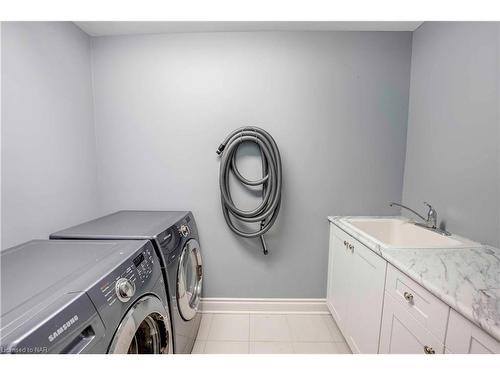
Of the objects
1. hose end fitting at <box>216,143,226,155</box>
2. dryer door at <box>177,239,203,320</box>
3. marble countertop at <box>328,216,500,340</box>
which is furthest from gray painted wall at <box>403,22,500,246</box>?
dryer door at <box>177,239,203,320</box>

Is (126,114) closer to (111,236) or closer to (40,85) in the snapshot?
(40,85)

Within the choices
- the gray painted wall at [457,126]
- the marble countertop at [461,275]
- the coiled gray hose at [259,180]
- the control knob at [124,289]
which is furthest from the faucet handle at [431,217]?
the control knob at [124,289]

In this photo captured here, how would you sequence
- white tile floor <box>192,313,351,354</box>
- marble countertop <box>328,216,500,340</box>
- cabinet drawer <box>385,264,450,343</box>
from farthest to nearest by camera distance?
white tile floor <box>192,313,351,354</box>
cabinet drawer <box>385,264,450,343</box>
marble countertop <box>328,216,500,340</box>

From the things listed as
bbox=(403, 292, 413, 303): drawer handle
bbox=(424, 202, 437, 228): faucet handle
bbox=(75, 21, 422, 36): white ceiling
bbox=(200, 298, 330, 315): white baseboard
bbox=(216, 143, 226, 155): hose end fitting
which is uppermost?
bbox=(75, 21, 422, 36): white ceiling

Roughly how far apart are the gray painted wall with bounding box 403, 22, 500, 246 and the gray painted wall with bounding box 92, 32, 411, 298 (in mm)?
135

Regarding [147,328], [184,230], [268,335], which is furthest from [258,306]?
[147,328]

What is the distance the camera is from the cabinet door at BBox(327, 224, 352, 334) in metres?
1.45

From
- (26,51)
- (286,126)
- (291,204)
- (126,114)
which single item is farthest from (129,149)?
(291,204)

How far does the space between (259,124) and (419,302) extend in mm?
1438

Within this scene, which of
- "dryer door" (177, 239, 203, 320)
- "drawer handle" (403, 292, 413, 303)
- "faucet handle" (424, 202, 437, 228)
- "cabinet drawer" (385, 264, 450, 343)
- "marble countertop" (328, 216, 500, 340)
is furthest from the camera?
"faucet handle" (424, 202, 437, 228)

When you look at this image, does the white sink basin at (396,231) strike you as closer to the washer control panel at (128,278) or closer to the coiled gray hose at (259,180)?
the coiled gray hose at (259,180)

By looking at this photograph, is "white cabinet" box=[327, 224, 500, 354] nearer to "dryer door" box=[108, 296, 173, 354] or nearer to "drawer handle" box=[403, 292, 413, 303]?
"drawer handle" box=[403, 292, 413, 303]

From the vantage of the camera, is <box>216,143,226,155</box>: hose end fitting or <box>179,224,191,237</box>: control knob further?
<box>216,143,226,155</box>: hose end fitting
